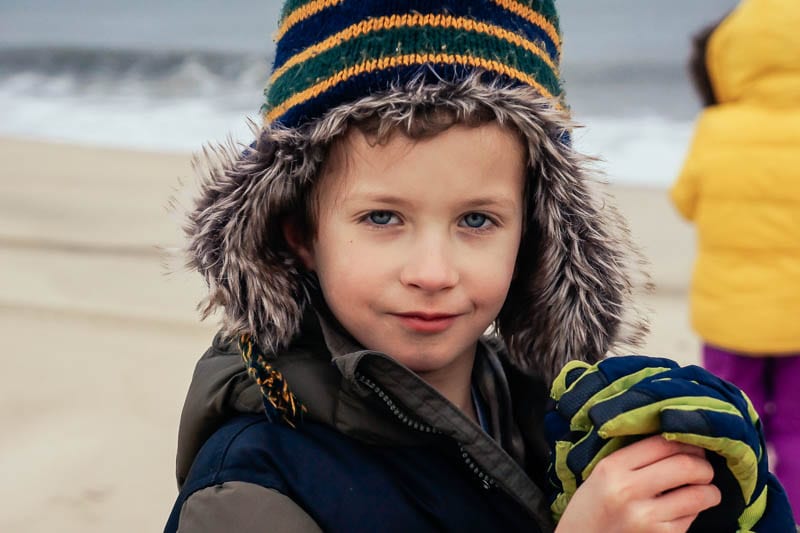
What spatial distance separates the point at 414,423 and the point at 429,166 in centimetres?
42

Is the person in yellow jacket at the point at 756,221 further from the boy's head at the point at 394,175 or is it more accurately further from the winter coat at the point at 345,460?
the winter coat at the point at 345,460

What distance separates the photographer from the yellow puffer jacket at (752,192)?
3.60 m

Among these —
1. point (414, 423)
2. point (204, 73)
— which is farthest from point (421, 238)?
point (204, 73)

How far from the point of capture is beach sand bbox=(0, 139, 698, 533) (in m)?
3.66

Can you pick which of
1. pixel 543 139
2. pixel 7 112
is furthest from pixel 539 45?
pixel 7 112

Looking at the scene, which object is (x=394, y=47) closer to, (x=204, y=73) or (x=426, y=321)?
(x=426, y=321)

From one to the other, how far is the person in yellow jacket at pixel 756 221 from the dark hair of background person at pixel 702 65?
0.16 metres

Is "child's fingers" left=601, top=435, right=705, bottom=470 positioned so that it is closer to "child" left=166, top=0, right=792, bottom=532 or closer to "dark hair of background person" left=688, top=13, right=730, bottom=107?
"child" left=166, top=0, right=792, bottom=532

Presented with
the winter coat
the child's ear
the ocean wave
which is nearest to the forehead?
the child's ear

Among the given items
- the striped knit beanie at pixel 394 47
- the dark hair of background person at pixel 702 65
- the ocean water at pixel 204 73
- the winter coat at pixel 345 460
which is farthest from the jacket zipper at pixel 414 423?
the ocean water at pixel 204 73

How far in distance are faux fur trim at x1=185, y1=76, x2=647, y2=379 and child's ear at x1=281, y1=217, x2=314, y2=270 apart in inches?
0.6

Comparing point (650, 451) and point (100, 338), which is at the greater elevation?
point (650, 451)

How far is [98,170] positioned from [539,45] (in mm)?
7368

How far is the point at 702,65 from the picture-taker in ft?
13.4
